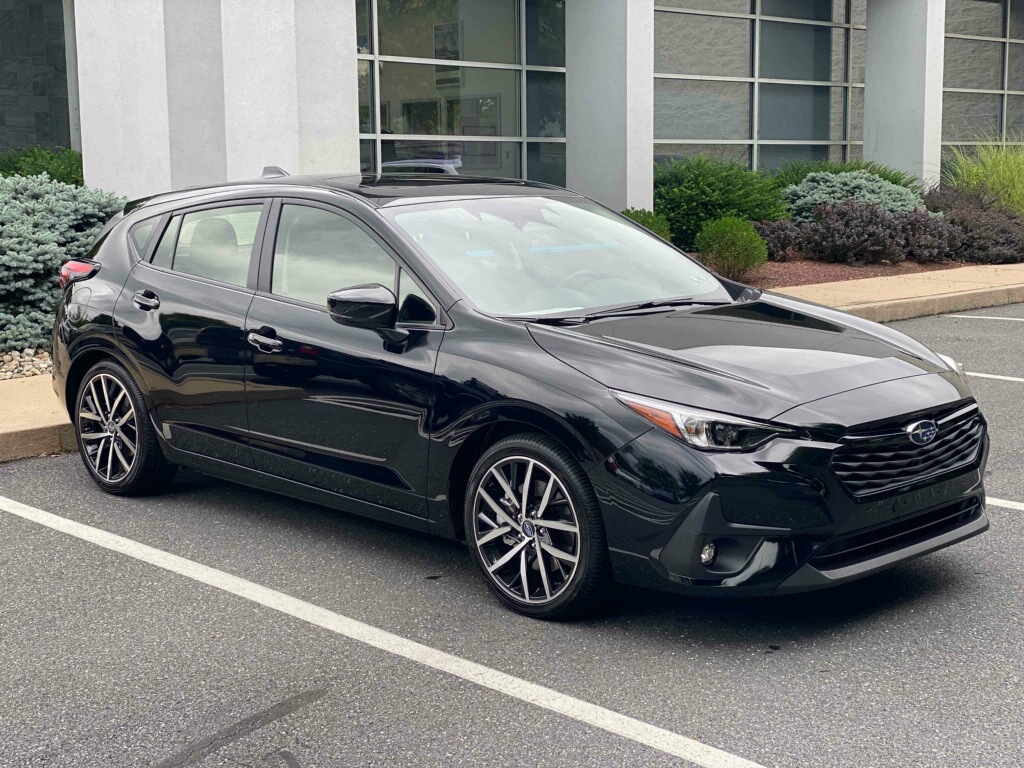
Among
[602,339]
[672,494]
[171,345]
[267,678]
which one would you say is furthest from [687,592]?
[171,345]

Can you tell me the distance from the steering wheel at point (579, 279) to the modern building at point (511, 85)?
8808mm

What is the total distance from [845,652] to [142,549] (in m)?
3.12

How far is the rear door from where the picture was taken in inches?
226

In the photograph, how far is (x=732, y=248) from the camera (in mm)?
14352

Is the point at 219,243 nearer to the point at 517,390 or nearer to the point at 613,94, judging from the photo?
the point at 517,390

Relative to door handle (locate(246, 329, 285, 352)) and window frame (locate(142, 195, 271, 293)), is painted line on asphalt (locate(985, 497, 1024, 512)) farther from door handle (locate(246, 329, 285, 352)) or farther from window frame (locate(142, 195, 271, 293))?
window frame (locate(142, 195, 271, 293))

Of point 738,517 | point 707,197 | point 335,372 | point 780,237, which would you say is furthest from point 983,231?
point 738,517

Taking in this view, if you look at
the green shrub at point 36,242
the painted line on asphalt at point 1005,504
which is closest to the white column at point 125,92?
the green shrub at point 36,242

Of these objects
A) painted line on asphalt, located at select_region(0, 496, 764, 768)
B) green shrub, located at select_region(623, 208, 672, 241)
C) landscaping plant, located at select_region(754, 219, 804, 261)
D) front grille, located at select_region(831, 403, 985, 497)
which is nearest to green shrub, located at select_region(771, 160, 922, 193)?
landscaping plant, located at select_region(754, 219, 804, 261)

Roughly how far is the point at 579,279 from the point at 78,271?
9.53 ft

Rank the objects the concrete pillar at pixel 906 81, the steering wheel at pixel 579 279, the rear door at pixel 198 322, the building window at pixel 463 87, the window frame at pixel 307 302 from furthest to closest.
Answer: the concrete pillar at pixel 906 81
the building window at pixel 463 87
the rear door at pixel 198 322
the steering wheel at pixel 579 279
the window frame at pixel 307 302

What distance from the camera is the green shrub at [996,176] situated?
20438 millimetres

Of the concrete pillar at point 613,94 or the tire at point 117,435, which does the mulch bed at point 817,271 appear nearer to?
the concrete pillar at point 613,94

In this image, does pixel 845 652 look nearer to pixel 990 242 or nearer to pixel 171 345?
pixel 171 345
